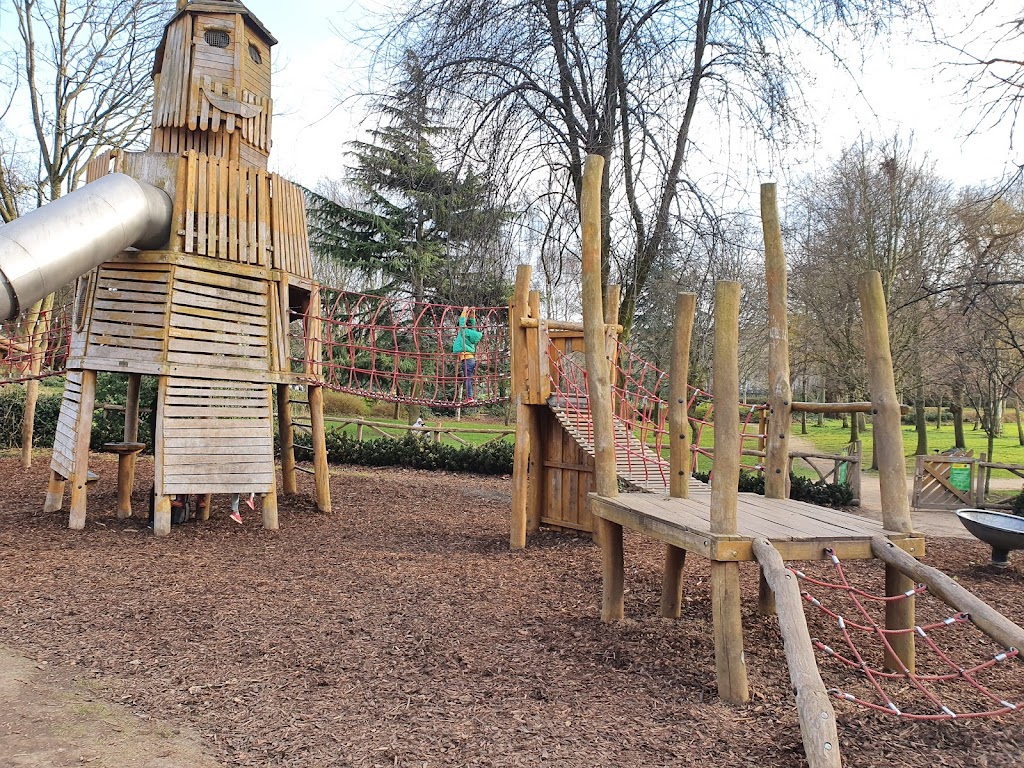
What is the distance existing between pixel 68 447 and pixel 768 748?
7473 mm

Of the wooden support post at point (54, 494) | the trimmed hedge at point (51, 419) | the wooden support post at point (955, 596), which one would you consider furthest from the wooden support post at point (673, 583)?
the trimmed hedge at point (51, 419)

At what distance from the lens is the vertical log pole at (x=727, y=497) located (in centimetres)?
349

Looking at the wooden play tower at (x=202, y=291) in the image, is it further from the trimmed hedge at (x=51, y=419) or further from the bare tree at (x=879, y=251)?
the bare tree at (x=879, y=251)

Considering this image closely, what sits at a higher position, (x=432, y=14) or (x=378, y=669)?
(x=432, y=14)

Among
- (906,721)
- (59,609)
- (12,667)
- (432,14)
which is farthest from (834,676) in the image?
(432,14)

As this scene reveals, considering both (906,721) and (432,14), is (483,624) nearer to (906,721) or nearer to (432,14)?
(906,721)

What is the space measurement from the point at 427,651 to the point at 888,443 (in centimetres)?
282

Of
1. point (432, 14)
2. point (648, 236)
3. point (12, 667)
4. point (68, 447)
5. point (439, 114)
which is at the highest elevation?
point (432, 14)

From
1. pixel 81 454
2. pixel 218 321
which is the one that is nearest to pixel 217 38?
pixel 218 321

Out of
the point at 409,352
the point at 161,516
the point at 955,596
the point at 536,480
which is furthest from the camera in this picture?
the point at 409,352

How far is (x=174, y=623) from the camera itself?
469 cm

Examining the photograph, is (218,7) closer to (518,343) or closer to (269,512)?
(518,343)

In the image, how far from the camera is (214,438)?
745 cm

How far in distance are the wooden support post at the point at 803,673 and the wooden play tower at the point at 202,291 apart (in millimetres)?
5658
